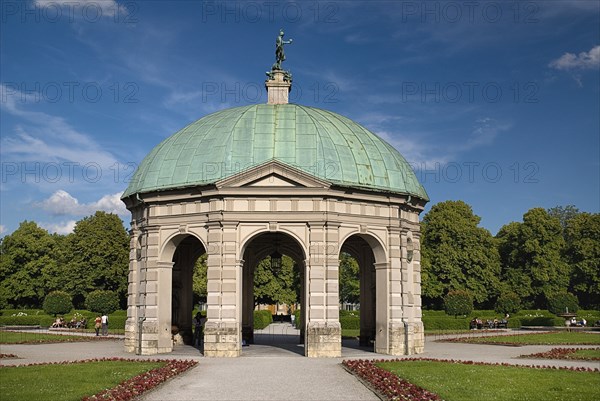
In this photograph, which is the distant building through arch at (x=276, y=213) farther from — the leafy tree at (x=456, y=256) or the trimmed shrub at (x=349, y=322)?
the leafy tree at (x=456, y=256)

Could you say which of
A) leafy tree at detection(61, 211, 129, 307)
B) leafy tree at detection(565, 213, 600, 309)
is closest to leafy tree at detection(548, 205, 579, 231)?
leafy tree at detection(565, 213, 600, 309)

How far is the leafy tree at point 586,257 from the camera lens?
259 feet

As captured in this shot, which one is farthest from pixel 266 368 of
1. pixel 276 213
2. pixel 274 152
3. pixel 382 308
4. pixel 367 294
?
pixel 367 294

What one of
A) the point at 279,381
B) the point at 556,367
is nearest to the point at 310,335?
the point at 279,381

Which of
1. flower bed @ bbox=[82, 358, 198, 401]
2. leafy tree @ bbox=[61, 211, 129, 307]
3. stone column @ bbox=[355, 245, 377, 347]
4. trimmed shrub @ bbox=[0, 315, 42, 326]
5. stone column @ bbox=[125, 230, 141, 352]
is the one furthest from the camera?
leafy tree @ bbox=[61, 211, 129, 307]

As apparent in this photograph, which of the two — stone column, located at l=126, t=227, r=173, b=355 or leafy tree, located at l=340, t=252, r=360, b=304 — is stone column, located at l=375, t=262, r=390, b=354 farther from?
leafy tree, located at l=340, t=252, r=360, b=304

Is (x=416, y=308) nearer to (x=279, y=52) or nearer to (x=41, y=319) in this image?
(x=279, y=52)

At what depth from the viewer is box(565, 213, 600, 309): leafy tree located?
78812 mm

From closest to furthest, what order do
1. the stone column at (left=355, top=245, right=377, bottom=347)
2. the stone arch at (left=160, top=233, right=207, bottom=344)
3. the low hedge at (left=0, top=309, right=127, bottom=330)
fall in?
the stone column at (left=355, top=245, right=377, bottom=347), the stone arch at (left=160, top=233, right=207, bottom=344), the low hedge at (left=0, top=309, right=127, bottom=330)

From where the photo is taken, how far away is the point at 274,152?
31.8 meters

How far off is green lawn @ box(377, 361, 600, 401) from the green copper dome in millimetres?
9951

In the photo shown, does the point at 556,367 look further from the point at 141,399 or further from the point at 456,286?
the point at 456,286

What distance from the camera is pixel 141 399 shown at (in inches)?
733

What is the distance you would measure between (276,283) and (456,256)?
24461 millimetres
